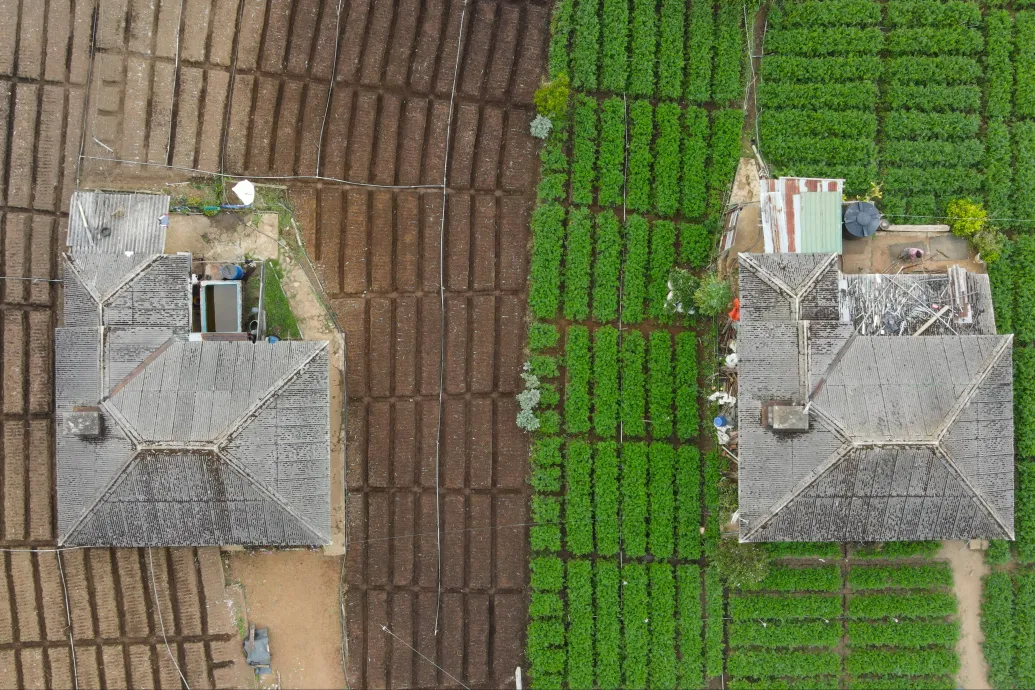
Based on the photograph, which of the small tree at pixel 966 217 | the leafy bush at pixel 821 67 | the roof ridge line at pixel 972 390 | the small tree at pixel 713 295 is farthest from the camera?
the leafy bush at pixel 821 67

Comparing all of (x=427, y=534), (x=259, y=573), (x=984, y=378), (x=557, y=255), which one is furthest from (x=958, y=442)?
(x=259, y=573)

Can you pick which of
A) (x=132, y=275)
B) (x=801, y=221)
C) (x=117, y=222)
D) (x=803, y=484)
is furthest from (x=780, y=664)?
(x=117, y=222)

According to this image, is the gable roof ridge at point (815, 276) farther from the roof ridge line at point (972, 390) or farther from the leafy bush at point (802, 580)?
the leafy bush at point (802, 580)

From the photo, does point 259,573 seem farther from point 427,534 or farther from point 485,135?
point 485,135

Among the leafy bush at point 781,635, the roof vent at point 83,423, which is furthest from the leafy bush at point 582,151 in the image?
the roof vent at point 83,423

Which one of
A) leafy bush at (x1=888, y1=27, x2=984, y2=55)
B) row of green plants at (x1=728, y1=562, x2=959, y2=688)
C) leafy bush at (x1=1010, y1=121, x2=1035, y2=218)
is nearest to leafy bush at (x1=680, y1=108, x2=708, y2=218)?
leafy bush at (x1=888, y1=27, x2=984, y2=55)

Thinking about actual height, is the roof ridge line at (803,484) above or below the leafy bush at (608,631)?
above

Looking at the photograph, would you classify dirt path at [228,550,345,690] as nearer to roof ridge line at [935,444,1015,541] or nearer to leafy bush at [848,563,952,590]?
leafy bush at [848,563,952,590]
